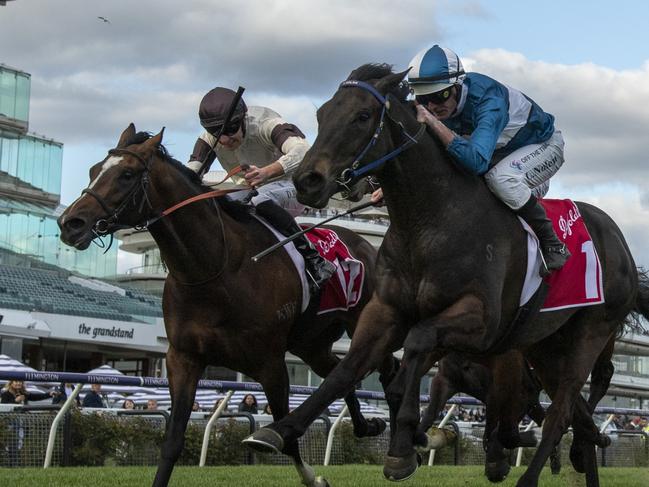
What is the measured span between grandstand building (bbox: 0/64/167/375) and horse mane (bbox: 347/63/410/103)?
28.1m

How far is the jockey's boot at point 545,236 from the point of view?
5.59 m

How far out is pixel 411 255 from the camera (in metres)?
4.98

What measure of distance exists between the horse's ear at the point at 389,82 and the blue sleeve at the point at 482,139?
0.45 metres

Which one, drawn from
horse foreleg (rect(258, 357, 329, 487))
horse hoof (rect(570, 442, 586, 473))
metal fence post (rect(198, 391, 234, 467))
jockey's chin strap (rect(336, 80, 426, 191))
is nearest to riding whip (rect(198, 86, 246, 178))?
horse foreleg (rect(258, 357, 329, 487))

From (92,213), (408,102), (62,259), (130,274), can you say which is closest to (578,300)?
(408,102)

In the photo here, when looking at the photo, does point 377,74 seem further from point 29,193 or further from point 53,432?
point 29,193

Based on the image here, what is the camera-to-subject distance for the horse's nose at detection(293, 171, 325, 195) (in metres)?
4.40

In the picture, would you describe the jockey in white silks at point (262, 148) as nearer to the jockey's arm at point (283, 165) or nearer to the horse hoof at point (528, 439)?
the jockey's arm at point (283, 165)

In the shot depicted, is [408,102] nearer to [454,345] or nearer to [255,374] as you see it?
[454,345]

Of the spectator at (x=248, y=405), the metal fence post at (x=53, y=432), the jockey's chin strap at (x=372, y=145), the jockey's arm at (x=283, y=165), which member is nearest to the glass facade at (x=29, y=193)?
the spectator at (x=248, y=405)

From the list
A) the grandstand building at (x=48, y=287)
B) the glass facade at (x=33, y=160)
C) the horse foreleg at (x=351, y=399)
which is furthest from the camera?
the glass facade at (x=33, y=160)

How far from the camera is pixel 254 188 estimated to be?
21.0 ft

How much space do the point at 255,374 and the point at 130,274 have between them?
184 ft

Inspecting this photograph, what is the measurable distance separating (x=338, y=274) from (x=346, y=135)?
250 centimetres
